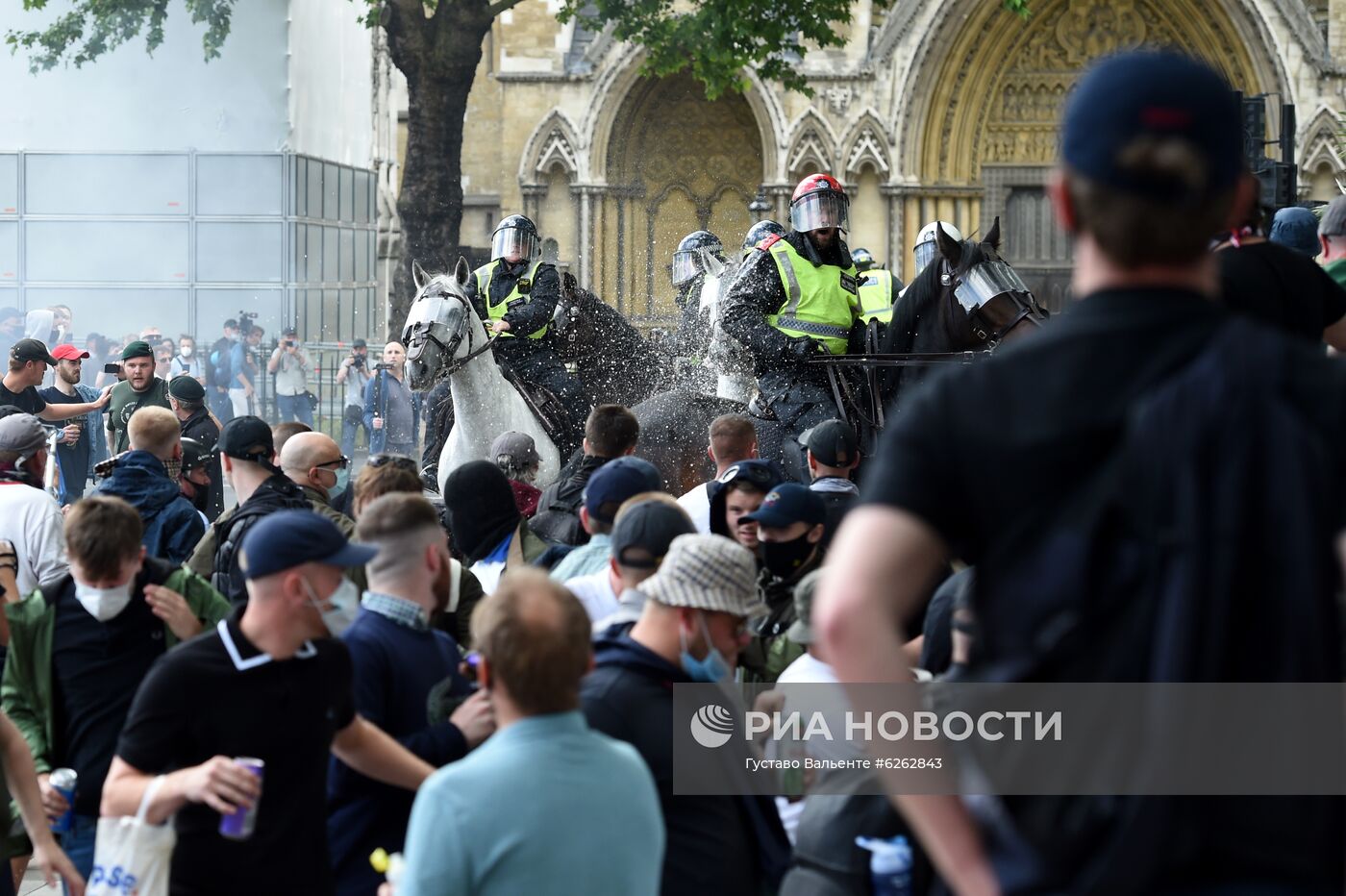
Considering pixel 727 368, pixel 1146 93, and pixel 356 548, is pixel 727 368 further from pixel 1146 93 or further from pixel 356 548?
pixel 1146 93

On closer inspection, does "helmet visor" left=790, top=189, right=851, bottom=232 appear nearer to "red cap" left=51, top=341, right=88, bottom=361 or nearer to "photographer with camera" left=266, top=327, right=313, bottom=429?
"red cap" left=51, top=341, right=88, bottom=361

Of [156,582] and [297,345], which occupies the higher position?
[297,345]

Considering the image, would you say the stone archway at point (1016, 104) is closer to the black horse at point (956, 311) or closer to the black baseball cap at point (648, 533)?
the black horse at point (956, 311)

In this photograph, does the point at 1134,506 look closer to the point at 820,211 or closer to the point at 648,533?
the point at 648,533

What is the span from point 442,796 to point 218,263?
18.5 meters

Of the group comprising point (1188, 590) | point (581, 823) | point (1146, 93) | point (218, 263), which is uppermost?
point (218, 263)

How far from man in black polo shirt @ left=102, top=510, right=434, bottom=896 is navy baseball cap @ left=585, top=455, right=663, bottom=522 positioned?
6.29ft

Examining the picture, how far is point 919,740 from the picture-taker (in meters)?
2.22

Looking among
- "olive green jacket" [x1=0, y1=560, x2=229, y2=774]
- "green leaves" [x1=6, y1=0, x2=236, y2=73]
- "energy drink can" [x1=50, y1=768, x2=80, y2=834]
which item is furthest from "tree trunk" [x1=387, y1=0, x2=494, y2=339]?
"energy drink can" [x1=50, y1=768, x2=80, y2=834]

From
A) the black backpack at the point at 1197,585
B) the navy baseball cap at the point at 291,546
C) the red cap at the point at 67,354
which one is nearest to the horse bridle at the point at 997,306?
the navy baseball cap at the point at 291,546

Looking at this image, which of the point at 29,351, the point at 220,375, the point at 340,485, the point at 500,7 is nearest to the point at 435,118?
the point at 500,7

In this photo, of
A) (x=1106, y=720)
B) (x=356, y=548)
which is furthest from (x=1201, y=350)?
(x=356, y=548)

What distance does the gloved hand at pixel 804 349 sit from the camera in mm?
9648

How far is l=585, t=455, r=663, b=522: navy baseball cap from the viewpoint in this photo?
226 inches
